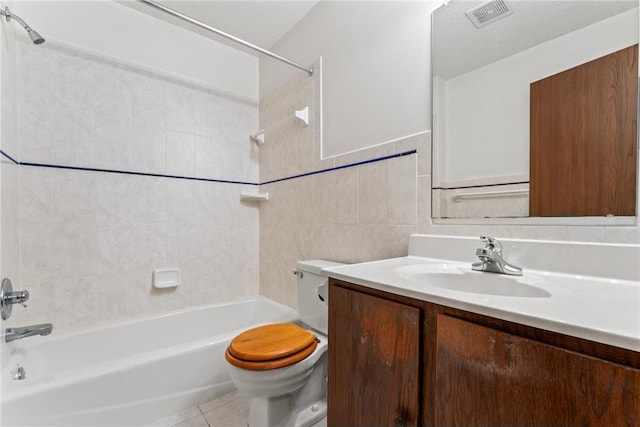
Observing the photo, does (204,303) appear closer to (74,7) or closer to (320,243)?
(320,243)

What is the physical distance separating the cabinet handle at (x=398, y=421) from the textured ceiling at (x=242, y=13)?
2.08 m

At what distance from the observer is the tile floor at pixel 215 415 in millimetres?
1368

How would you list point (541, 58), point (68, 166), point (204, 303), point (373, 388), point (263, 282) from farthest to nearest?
point (263, 282) → point (204, 303) → point (68, 166) → point (541, 58) → point (373, 388)

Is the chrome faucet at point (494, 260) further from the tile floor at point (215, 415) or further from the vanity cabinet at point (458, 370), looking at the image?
the tile floor at point (215, 415)

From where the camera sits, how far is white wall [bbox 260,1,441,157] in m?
1.25

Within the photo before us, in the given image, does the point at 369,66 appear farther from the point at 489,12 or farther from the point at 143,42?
the point at 143,42

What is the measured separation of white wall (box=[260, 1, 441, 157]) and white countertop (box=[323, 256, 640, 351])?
73cm

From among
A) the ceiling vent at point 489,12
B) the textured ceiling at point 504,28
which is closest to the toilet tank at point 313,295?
the textured ceiling at point 504,28

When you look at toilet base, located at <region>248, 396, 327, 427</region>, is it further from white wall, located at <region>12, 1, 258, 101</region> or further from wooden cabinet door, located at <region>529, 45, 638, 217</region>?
white wall, located at <region>12, 1, 258, 101</region>

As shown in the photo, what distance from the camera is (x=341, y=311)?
0.83 m

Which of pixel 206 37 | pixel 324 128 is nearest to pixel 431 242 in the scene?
pixel 324 128

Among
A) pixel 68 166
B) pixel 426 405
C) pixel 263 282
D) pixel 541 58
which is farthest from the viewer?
pixel 263 282

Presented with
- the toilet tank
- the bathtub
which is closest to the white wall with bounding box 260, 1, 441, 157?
the toilet tank

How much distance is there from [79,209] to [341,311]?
5.46ft
